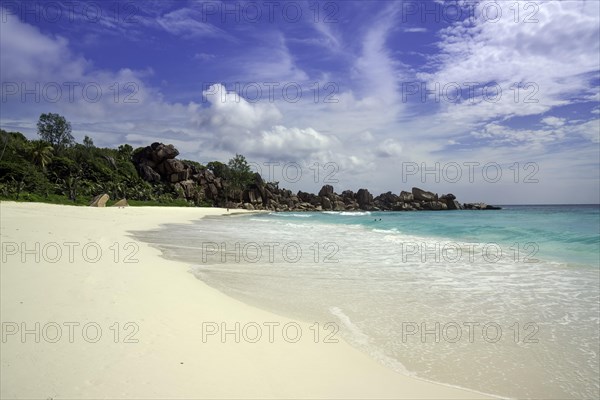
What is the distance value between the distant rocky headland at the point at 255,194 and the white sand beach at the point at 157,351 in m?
77.0

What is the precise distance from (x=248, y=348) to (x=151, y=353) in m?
1.13

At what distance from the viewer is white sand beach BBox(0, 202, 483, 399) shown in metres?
3.24

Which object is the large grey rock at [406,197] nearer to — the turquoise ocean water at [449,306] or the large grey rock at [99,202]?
the large grey rock at [99,202]

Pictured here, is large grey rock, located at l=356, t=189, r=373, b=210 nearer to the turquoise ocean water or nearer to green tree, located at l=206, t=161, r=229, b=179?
green tree, located at l=206, t=161, r=229, b=179

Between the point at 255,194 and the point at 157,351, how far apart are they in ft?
307

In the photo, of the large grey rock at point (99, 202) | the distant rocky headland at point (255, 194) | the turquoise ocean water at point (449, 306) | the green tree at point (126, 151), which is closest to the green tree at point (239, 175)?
the distant rocky headland at point (255, 194)

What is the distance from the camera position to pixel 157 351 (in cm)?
392

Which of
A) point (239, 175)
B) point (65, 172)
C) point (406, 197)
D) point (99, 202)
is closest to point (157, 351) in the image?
point (99, 202)

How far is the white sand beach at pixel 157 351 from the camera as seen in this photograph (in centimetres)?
324

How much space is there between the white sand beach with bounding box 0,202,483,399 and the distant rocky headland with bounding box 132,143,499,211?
252 ft

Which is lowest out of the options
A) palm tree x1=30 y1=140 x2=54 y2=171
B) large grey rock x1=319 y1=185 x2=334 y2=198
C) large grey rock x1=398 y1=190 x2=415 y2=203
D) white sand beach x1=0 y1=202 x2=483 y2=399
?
white sand beach x1=0 y1=202 x2=483 y2=399

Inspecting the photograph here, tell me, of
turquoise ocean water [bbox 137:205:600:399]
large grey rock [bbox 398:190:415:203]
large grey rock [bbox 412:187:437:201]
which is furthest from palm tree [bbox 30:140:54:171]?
large grey rock [bbox 412:187:437:201]

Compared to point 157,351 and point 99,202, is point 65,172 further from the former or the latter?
point 157,351

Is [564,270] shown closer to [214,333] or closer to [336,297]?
[336,297]
